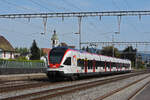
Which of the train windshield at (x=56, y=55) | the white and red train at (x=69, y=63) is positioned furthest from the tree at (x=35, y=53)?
the train windshield at (x=56, y=55)

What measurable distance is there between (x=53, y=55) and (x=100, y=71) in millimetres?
11621

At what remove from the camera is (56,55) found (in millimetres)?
24141

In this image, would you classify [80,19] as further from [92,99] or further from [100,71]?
[92,99]

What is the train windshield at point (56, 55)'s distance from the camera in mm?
23828

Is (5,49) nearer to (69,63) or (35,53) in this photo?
(35,53)

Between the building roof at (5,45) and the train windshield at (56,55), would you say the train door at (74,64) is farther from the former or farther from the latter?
the building roof at (5,45)

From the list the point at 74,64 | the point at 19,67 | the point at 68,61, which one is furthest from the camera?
the point at 19,67

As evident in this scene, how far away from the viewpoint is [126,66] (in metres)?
55.7

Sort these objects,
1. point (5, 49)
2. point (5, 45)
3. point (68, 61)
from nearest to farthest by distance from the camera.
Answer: point (68, 61) → point (5, 49) → point (5, 45)

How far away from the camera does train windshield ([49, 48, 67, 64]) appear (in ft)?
78.2

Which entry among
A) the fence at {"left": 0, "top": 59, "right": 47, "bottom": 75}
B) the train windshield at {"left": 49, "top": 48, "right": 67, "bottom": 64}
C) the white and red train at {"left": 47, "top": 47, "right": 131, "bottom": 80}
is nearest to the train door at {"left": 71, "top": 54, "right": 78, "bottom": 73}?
the white and red train at {"left": 47, "top": 47, "right": 131, "bottom": 80}

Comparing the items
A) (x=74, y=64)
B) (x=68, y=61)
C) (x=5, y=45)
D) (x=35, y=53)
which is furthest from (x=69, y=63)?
(x=35, y=53)

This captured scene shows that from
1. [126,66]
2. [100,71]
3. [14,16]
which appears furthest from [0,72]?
[126,66]

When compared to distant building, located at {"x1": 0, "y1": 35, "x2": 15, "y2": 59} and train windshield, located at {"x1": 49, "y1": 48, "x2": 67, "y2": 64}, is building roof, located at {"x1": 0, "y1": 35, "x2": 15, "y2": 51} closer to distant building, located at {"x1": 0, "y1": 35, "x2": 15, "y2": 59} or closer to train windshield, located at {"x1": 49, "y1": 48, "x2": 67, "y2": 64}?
distant building, located at {"x1": 0, "y1": 35, "x2": 15, "y2": 59}
